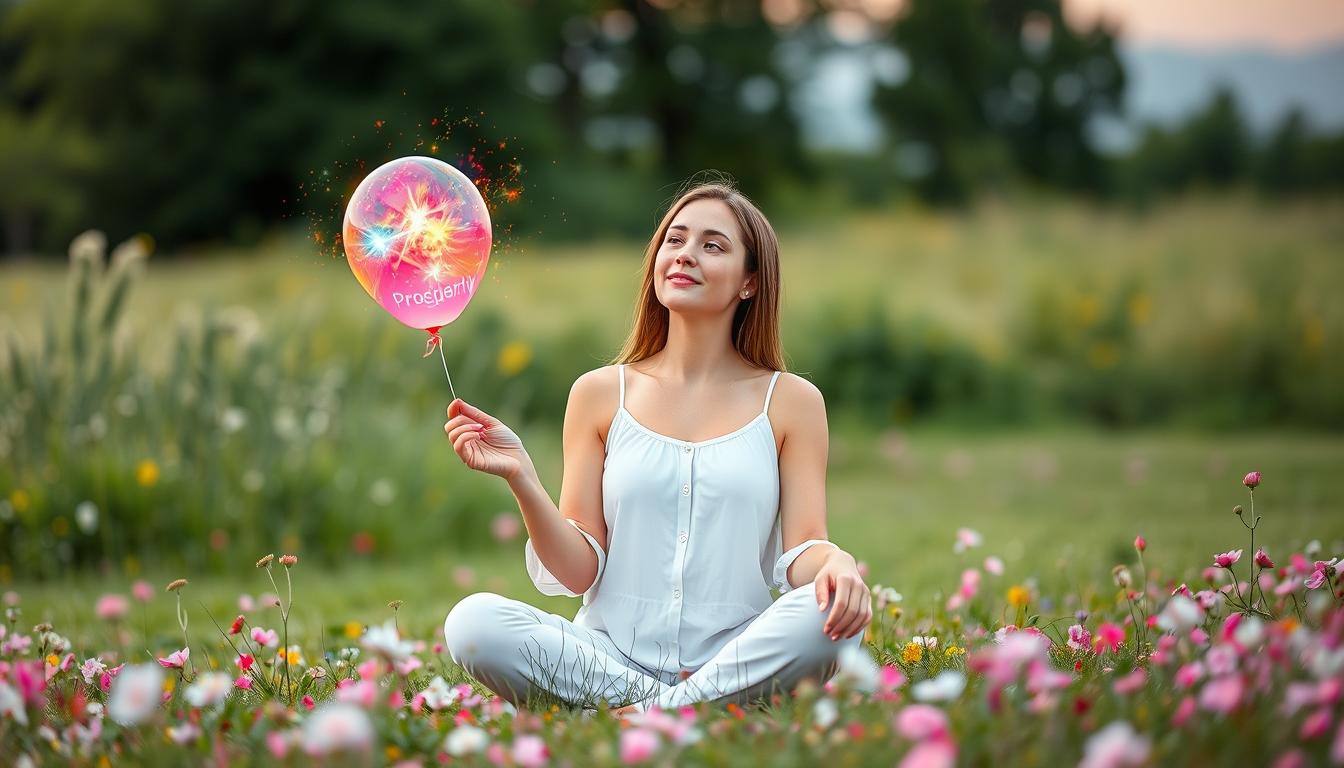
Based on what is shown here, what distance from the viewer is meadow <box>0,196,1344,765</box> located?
210cm

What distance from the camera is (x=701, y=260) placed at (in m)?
2.99

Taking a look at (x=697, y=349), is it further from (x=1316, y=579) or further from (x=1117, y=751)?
(x=1117, y=751)

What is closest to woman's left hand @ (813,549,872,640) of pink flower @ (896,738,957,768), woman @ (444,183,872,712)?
woman @ (444,183,872,712)

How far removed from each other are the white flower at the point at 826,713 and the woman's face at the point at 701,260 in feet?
3.62

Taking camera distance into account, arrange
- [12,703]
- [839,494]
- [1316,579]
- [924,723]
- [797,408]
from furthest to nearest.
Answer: [839,494] → [797,408] → [1316,579] → [12,703] → [924,723]

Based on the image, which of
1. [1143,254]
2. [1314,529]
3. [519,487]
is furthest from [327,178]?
[1143,254]

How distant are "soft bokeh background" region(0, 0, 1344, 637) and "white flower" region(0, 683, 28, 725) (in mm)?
1428

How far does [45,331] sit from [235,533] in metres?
1.22

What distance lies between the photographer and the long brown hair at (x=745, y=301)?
309 cm

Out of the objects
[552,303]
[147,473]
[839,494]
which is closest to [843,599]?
[147,473]

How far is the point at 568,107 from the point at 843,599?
2768cm

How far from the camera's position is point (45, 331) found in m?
5.50

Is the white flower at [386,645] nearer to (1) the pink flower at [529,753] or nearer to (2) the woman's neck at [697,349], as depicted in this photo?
(1) the pink flower at [529,753]

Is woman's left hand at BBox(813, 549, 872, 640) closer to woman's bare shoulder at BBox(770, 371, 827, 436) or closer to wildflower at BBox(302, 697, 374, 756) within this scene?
woman's bare shoulder at BBox(770, 371, 827, 436)
